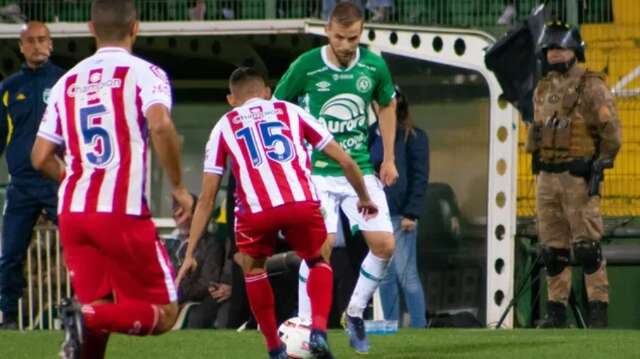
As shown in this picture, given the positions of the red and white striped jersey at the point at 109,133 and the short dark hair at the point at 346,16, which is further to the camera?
the short dark hair at the point at 346,16

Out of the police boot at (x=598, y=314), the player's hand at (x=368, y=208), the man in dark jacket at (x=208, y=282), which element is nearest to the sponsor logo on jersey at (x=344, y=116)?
the player's hand at (x=368, y=208)

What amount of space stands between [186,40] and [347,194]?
6892 millimetres

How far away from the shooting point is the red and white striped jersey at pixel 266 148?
30.8 feet

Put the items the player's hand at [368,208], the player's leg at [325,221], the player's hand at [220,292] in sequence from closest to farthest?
the player's hand at [368,208] < the player's leg at [325,221] < the player's hand at [220,292]

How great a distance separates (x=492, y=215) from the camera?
1565cm

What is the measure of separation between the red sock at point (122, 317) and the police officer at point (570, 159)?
20.9 ft

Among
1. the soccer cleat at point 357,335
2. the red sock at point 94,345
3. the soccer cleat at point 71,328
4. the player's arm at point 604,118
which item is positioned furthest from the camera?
the player's arm at point 604,118

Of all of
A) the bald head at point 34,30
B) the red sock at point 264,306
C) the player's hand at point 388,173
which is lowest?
the red sock at point 264,306

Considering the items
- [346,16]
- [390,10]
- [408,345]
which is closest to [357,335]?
[408,345]

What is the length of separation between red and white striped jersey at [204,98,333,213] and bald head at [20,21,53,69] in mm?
3829

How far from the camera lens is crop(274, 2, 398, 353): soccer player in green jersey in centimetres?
1075

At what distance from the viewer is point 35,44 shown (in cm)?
1288

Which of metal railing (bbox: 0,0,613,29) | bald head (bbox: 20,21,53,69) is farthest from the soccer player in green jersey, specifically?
metal railing (bbox: 0,0,613,29)

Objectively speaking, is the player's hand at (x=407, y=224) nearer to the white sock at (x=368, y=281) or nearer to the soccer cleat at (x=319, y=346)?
the white sock at (x=368, y=281)
